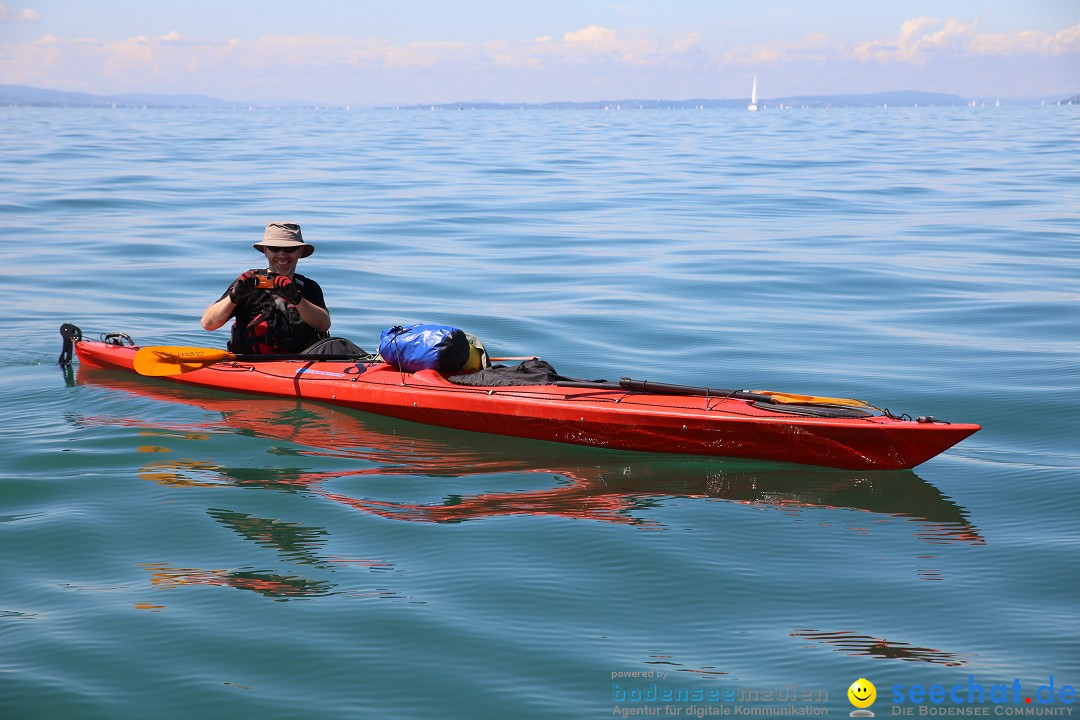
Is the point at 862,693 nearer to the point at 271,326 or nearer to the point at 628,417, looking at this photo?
the point at 628,417

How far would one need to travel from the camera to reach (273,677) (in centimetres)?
432

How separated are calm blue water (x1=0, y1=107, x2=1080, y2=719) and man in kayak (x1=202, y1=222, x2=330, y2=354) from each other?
508mm

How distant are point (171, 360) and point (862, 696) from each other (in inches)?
233

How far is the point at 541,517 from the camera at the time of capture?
6.04 meters

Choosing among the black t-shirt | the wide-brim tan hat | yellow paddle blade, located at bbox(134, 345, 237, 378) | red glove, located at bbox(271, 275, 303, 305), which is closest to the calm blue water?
yellow paddle blade, located at bbox(134, 345, 237, 378)

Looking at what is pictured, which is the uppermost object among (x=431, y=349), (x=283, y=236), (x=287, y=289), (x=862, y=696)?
(x=283, y=236)

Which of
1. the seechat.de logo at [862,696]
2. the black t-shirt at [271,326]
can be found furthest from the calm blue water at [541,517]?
the black t-shirt at [271,326]

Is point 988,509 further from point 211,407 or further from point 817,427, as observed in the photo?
point 211,407

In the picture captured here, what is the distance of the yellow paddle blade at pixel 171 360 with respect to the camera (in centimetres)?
841

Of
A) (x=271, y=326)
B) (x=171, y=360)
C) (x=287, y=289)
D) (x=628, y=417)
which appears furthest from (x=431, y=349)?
(x=171, y=360)

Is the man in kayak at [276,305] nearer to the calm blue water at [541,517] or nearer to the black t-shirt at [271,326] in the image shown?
the black t-shirt at [271,326]

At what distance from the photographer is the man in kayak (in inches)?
299

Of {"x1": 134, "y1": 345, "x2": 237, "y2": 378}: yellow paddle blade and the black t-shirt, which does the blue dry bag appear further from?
{"x1": 134, "y1": 345, "x2": 237, "y2": 378}: yellow paddle blade

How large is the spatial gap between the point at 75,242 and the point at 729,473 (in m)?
12.9
